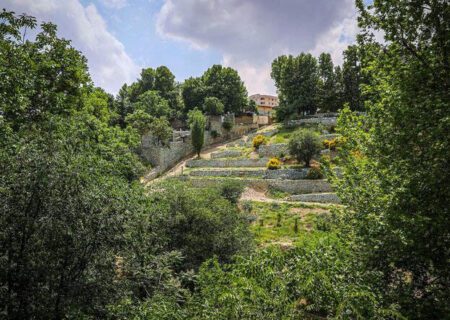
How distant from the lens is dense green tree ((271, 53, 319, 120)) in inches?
2052

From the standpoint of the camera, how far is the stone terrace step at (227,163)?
37469 millimetres

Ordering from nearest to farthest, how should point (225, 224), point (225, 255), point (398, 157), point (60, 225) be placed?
1. point (60, 225)
2. point (398, 157)
3. point (225, 255)
4. point (225, 224)

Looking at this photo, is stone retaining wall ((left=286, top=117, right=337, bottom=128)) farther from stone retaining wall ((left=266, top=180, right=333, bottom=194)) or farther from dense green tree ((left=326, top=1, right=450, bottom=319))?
dense green tree ((left=326, top=1, right=450, bottom=319))

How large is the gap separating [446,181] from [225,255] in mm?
8938

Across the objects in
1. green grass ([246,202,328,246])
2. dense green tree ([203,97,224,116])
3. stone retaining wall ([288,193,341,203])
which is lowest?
green grass ([246,202,328,246])

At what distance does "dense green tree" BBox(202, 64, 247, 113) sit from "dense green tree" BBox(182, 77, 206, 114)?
3.43 feet

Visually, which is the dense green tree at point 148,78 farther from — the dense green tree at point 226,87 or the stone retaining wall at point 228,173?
the stone retaining wall at point 228,173

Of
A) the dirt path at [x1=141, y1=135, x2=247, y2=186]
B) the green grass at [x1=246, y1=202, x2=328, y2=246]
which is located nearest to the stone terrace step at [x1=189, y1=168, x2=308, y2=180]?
the dirt path at [x1=141, y1=135, x2=247, y2=186]

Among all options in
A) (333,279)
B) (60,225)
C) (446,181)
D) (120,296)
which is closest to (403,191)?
(446,181)

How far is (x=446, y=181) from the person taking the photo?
20.8 feet

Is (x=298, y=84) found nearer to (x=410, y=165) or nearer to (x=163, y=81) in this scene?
(x=163, y=81)

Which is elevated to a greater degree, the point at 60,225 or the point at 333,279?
the point at 60,225

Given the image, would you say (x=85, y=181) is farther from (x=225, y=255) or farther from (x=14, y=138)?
(x=225, y=255)

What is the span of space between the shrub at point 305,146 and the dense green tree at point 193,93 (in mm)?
27945
